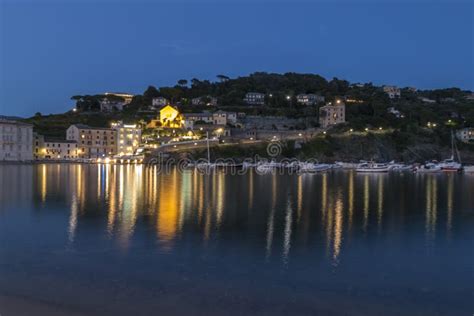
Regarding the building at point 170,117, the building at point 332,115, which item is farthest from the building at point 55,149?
the building at point 332,115

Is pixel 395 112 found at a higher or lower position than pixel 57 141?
higher

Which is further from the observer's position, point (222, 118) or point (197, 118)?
point (197, 118)

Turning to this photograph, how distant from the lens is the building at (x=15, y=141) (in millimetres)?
66750

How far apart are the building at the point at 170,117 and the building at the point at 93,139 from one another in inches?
343

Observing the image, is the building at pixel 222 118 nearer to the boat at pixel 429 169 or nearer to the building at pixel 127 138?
the building at pixel 127 138

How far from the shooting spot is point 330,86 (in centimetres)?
11569

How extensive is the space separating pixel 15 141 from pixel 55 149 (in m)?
7.41

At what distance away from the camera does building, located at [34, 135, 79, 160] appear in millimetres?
73125

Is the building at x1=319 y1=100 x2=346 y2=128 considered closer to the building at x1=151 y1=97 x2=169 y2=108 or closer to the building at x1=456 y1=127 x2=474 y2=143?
the building at x1=456 y1=127 x2=474 y2=143

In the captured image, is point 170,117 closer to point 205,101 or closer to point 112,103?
point 205,101

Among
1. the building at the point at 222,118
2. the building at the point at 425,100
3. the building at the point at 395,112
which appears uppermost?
the building at the point at 425,100

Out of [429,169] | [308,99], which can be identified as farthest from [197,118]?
[429,169]

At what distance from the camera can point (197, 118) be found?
3189 inches

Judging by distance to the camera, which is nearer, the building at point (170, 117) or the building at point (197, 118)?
the building at point (197, 118)
